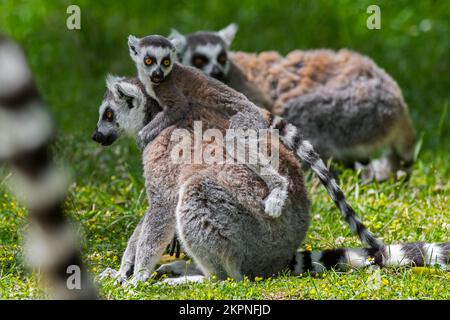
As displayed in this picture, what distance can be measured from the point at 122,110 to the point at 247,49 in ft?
18.8

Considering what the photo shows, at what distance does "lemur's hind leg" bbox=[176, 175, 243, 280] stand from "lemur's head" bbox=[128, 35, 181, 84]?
0.97 m

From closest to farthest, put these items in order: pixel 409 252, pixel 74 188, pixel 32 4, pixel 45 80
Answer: pixel 409 252
pixel 74 188
pixel 45 80
pixel 32 4

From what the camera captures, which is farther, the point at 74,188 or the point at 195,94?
the point at 74,188

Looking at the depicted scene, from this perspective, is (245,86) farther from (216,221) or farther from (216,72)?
(216,221)

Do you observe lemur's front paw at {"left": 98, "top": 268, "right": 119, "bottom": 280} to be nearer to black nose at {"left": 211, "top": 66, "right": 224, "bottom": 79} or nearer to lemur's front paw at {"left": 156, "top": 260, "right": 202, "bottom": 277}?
lemur's front paw at {"left": 156, "top": 260, "right": 202, "bottom": 277}

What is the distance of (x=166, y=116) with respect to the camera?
5.15 metres

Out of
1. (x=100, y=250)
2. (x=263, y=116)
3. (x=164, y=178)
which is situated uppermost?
(x=263, y=116)

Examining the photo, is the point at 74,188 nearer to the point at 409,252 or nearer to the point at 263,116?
the point at 263,116

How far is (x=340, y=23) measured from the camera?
36.2 ft

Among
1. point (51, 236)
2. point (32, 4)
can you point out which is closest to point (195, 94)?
point (51, 236)

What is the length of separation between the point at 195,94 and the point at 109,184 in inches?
75.8

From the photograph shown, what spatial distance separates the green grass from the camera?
4.50 metres

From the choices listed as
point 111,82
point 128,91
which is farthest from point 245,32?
point 128,91

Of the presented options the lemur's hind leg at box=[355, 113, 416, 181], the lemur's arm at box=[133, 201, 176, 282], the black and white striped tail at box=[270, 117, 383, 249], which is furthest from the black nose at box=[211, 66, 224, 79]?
the lemur's arm at box=[133, 201, 176, 282]
